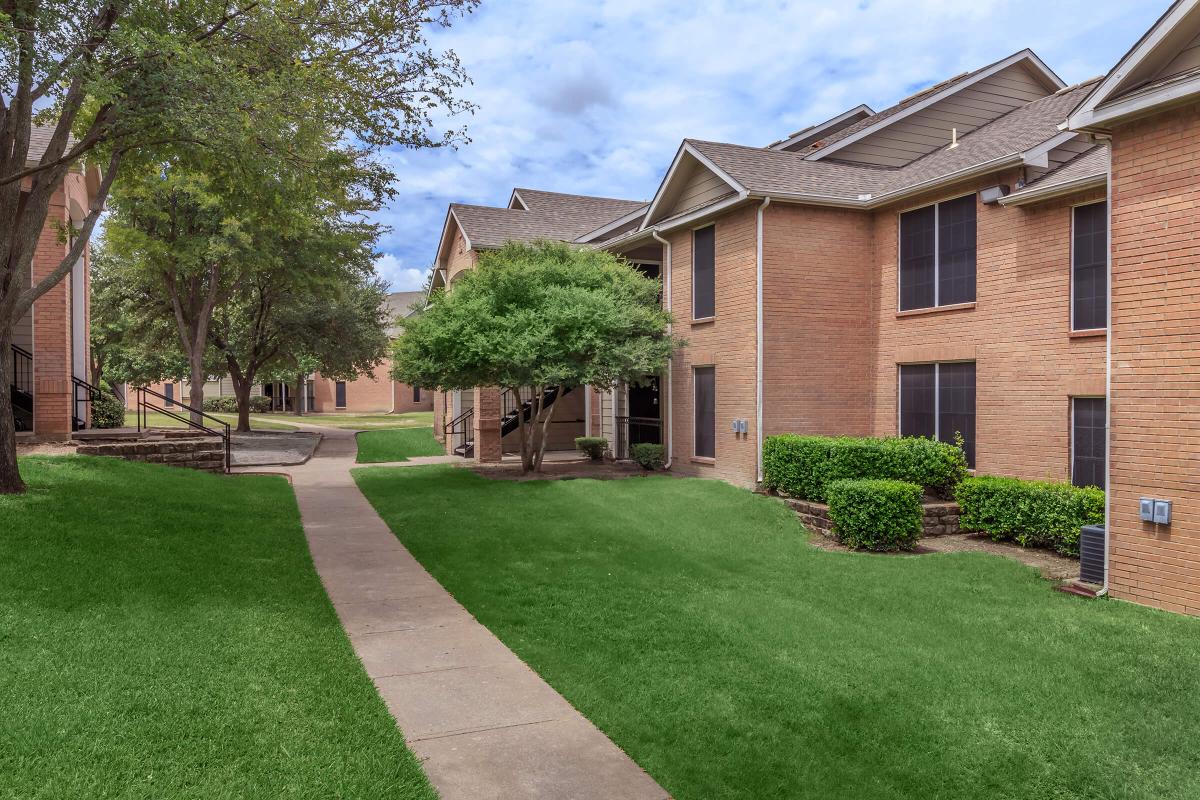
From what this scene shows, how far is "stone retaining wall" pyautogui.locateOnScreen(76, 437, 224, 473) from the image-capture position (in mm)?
15672

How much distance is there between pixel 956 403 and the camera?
1356cm

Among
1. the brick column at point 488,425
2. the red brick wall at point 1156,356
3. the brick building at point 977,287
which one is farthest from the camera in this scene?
the brick column at point 488,425

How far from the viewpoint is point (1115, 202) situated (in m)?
8.34

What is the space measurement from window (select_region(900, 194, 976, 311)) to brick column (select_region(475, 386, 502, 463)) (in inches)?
389

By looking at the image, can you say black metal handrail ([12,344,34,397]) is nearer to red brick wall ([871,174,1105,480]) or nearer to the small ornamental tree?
the small ornamental tree

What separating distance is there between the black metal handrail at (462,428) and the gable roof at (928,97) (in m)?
11.6

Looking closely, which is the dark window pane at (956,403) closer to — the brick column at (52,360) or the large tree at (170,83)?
the large tree at (170,83)

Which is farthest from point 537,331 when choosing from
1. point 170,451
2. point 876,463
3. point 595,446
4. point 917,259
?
A: point 170,451

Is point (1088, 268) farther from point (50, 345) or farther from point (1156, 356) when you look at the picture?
point (50, 345)

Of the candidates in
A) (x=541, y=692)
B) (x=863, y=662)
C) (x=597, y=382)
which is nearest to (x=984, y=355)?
(x=597, y=382)

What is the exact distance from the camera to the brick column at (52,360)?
15.3 m

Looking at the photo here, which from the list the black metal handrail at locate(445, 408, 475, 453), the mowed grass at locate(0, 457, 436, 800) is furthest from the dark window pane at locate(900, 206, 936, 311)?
the black metal handrail at locate(445, 408, 475, 453)

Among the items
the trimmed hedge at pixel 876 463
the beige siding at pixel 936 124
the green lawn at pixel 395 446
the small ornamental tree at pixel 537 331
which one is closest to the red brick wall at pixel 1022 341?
the trimmed hedge at pixel 876 463

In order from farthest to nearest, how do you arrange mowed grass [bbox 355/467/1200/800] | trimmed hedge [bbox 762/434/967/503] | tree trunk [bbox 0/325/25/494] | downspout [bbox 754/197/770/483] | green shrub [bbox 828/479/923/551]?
downspout [bbox 754/197/770/483]
trimmed hedge [bbox 762/434/967/503]
green shrub [bbox 828/479/923/551]
tree trunk [bbox 0/325/25/494]
mowed grass [bbox 355/467/1200/800]
